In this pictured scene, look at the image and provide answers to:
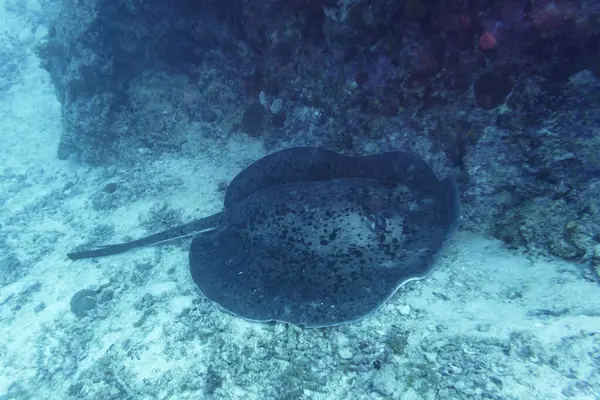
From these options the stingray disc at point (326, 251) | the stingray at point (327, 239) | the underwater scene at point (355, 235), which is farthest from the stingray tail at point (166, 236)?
the stingray disc at point (326, 251)

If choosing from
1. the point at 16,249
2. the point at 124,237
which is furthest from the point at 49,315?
the point at 16,249

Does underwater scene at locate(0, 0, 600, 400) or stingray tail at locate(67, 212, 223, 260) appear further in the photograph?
stingray tail at locate(67, 212, 223, 260)

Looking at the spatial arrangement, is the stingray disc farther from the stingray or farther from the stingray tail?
the stingray tail

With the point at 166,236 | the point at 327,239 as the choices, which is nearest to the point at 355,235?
the point at 327,239

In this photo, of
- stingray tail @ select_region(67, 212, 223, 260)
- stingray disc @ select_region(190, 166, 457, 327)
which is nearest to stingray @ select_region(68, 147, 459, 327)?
stingray disc @ select_region(190, 166, 457, 327)

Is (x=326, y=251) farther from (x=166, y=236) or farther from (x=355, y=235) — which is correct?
(x=166, y=236)

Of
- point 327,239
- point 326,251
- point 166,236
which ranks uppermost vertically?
point 327,239

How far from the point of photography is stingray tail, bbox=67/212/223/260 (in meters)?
5.73

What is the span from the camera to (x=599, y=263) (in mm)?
3279

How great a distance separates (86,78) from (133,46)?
63.1 inches

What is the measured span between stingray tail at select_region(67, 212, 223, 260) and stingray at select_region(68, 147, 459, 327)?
216 millimetres

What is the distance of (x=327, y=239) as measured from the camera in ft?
14.5

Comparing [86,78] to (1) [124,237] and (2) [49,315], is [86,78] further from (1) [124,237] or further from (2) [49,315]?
(2) [49,315]

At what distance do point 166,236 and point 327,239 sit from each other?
338 cm
